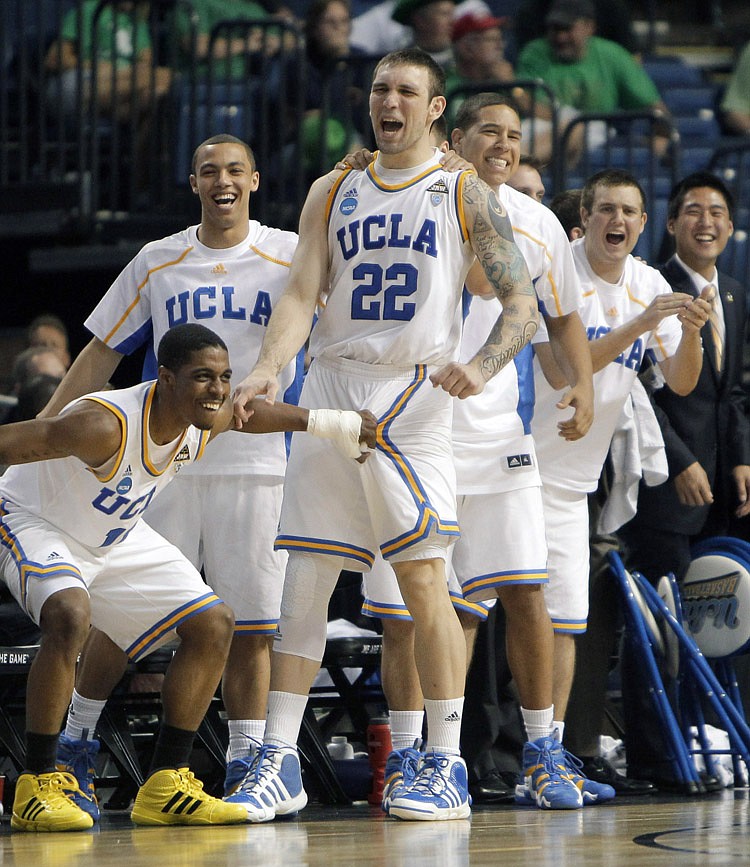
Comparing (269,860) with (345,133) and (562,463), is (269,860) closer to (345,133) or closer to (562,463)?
(562,463)

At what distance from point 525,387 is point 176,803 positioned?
5.95ft

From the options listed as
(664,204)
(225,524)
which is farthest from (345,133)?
(225,524)

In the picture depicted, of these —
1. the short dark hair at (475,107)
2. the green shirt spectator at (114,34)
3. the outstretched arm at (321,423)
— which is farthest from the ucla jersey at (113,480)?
the green shirt spectator at (114,34)

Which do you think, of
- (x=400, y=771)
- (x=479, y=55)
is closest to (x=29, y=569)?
(x=400, y=771)

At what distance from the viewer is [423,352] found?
5145 mm

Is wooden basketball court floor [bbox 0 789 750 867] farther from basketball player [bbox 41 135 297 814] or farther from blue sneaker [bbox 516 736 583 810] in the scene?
basketball player [bbox 41 135 297 814]

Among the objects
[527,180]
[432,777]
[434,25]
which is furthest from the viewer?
[434,25]

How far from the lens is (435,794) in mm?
4984

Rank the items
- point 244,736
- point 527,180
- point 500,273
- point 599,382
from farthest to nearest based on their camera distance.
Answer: point 527,180
point 599,382
point 244,736
point 500,273

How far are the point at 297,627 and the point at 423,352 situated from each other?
91 cm

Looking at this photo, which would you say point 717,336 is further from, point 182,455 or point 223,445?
point 182,455

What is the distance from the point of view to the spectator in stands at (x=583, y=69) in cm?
1055

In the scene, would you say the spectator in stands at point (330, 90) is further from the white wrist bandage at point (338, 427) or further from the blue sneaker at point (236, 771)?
the blue sneaker at point (236, 771)

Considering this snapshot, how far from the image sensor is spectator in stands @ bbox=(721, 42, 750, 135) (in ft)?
38.1
